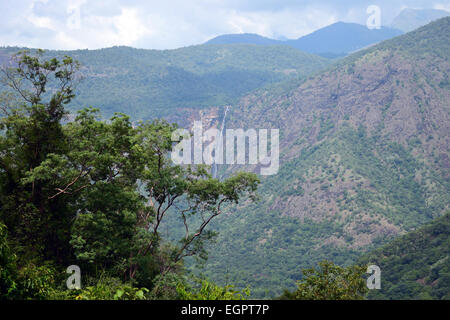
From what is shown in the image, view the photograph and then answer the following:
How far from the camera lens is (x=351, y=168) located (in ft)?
202

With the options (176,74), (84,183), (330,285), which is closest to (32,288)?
(84,183)

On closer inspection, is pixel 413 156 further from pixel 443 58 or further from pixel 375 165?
pixel 443 58

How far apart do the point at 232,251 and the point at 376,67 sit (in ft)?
150

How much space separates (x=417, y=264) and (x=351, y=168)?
26870 mm

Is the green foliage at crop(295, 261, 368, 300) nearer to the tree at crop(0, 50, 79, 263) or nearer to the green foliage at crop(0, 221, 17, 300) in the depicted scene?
the green foliage at crop(0, 221, 17, 300)

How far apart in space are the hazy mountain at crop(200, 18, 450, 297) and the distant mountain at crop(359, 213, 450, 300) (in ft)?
30.8

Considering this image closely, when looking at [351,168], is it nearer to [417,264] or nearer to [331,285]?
[417,264]

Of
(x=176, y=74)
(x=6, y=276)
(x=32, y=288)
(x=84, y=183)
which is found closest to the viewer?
(x=6, y=276)

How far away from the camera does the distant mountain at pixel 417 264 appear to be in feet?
104

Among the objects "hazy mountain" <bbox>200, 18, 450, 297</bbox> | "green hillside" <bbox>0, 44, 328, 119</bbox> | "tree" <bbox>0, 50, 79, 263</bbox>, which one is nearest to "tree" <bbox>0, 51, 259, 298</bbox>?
"tree" <bbox>0, 50, 79, 263</bbox>

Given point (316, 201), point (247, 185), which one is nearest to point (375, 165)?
point (316, 201)

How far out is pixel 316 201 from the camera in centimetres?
6059

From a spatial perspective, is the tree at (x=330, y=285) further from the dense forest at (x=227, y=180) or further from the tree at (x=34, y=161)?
the tree at (x=34, y=161)

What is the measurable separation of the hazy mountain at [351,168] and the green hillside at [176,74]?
1105 inches
